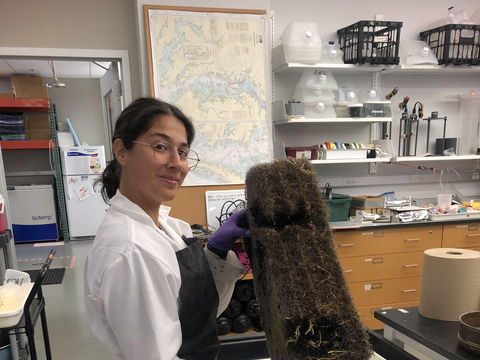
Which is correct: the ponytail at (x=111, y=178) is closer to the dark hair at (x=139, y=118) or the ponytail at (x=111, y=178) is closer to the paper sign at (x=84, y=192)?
the dark hair at (x=139, y=118)

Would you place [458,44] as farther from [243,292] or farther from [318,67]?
[243,292]

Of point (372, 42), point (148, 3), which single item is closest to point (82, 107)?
point (148, 3)

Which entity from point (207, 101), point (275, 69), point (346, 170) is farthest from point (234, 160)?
point (346, 170)

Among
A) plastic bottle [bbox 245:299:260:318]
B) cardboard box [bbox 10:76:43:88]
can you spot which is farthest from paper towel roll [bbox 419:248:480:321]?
cardboard box [bbox 10:76:43:88]

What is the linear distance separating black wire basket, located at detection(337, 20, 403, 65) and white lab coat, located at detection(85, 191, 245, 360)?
2.50m

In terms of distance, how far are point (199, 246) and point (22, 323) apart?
Answer: 1.21 metres

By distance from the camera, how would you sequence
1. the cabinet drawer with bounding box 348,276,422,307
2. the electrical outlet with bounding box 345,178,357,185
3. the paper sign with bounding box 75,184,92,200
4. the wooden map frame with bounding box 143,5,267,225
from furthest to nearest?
the paper sign with bounding box 75,184,92,200 < the electrical outlet with bounding box 345,178,357,185 < the cabinet drawer with bounding box 348,276,422,307 < the wooden map frame with bounding box 143,5,267,225

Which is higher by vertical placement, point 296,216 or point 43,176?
point 296,216

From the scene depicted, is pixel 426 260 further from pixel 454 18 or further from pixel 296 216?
pixel 454 18

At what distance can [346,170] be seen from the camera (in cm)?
304

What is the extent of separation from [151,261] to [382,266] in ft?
7.60

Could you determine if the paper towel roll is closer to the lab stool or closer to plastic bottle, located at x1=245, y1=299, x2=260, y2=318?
plastic bottle, located at x1=245, y1=299, x2=260, y2=318

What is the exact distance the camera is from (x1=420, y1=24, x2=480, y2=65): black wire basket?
2.72 meters

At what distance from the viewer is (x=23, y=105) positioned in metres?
4.60
